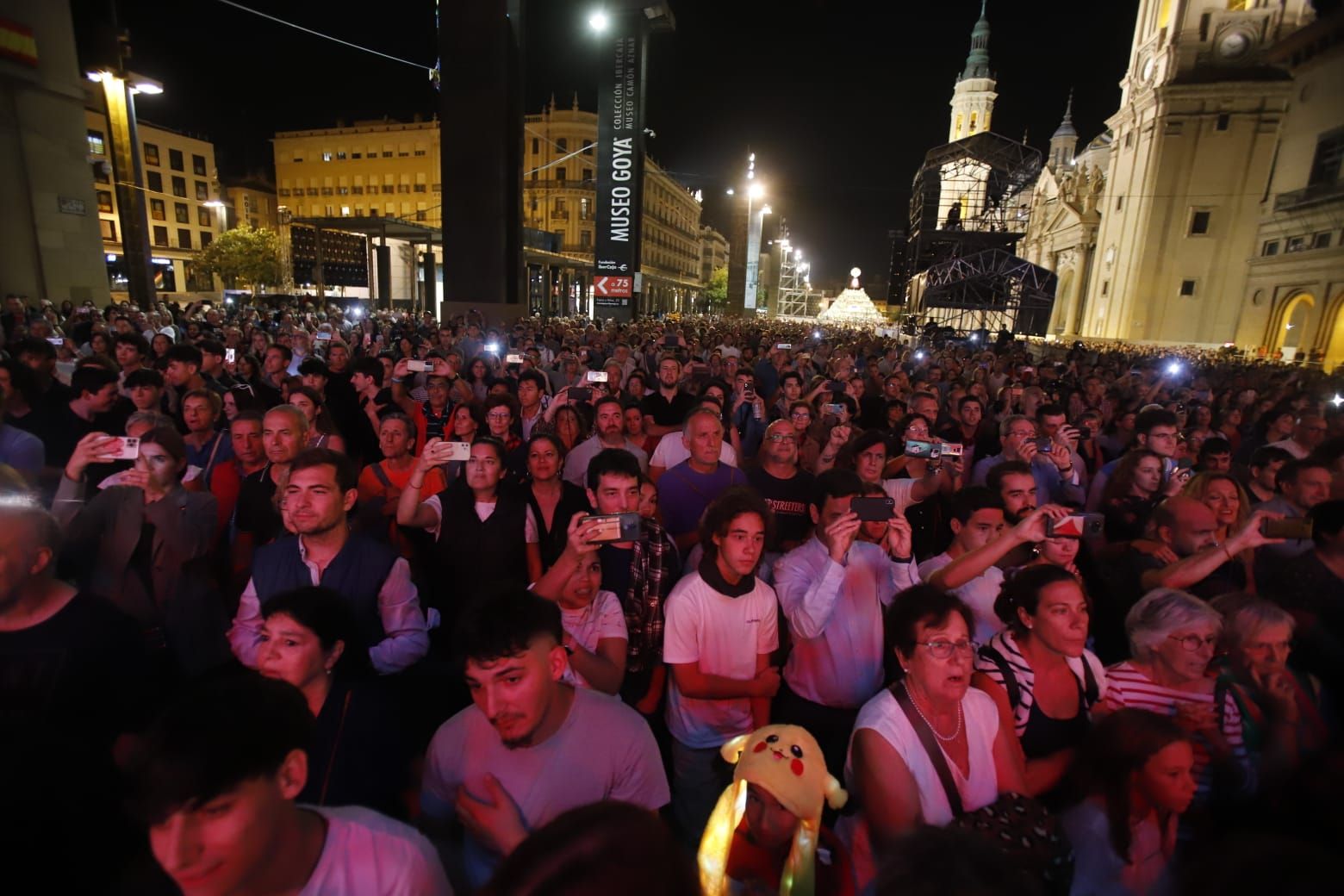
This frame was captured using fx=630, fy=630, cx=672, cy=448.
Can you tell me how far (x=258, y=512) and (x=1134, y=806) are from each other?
183 inches

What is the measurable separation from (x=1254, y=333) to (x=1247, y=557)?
44563 mm

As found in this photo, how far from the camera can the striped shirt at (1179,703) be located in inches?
96.3

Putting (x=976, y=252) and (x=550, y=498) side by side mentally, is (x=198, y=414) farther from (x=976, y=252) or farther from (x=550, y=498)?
(x=976, y=252)

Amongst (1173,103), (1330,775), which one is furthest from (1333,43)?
(1330,775)

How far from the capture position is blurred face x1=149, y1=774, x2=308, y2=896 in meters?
1.33

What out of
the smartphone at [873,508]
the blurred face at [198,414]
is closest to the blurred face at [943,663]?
the smartphone at [873,508]

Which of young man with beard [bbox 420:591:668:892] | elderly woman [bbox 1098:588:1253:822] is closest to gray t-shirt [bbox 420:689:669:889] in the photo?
young man with beard [bbox 420:591:668:892]

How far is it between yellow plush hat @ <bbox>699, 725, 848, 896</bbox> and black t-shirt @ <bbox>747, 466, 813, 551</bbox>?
9.09 ft

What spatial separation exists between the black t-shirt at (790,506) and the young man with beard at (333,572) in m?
2.62

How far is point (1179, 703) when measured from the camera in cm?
258

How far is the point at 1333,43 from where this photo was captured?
31984mm

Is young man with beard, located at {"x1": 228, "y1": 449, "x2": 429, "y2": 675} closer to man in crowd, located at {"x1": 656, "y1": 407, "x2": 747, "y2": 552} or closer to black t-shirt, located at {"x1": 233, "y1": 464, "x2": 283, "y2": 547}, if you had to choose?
black t-shirt, located at {"x1": 233, "y1": 464, "x2": 283, "y2": 547}

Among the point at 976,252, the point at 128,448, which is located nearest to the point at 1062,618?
the point at 128,448

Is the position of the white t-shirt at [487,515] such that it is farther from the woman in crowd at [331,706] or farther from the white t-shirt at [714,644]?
the woman in crowd at [331,706]
